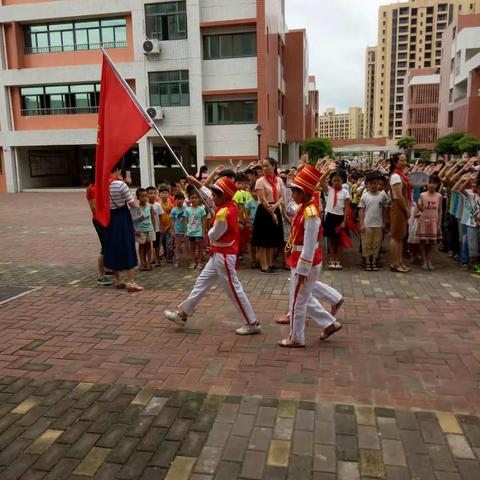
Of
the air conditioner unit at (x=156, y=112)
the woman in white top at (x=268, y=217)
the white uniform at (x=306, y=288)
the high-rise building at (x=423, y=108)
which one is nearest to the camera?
the white uniform at (x=306, y=288)

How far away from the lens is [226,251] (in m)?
4.82

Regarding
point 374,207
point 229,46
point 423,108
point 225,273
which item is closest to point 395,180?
point 374,207

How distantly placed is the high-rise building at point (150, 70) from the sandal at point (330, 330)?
2218 centimetres

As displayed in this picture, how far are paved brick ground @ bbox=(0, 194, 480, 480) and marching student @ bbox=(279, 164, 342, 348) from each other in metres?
0.24

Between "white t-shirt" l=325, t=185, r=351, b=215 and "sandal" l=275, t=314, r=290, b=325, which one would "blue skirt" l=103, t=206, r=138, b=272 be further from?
"white t-shirt" l=325, t=185, r=351, b=215

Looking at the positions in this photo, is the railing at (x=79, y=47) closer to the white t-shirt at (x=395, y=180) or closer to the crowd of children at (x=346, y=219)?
the crowd of children at (x=346, y=219)

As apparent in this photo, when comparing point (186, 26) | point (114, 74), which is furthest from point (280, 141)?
point (114, 74)

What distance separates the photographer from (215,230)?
15.4 ft

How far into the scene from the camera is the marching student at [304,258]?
4.29 meters

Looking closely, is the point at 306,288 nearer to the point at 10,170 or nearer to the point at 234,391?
the point at 234,391

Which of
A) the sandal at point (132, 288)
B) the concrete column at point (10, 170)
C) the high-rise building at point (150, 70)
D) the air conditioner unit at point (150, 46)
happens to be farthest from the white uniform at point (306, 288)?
the concrete column at point (10, 170)

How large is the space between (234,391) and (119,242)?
351 centimetres

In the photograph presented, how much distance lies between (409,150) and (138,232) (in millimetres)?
67547

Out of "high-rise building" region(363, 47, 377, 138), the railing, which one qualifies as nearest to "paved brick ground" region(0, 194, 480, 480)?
the railing
